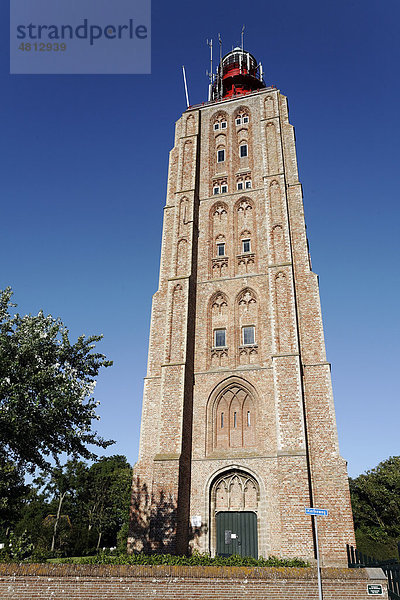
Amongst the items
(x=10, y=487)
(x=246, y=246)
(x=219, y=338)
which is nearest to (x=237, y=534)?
(x=219, y=338)

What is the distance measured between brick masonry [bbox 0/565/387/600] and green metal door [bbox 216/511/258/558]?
8.68 m

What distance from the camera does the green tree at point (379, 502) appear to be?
46.4m

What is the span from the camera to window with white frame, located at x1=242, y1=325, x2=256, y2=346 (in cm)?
2341

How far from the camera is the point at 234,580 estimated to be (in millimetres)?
11117

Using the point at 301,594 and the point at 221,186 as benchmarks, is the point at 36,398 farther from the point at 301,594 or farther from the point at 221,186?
the point at 221,186

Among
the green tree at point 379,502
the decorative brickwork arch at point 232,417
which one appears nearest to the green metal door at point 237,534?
the decorative brickwork arch at point 232,417

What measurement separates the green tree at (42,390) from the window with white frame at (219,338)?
8301 millimetres

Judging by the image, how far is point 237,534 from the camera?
19.4 metres

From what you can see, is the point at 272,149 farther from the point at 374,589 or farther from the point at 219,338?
the point at 374,589

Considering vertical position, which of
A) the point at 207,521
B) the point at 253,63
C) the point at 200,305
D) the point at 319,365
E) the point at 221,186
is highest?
the point at 253,63

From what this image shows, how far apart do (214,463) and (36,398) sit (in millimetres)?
9820

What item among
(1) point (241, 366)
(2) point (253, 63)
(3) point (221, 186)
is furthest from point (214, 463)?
(2) point (253, 63)

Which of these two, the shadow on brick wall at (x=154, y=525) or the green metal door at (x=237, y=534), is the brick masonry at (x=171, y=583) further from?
the green metal door at (x=237, y=534)

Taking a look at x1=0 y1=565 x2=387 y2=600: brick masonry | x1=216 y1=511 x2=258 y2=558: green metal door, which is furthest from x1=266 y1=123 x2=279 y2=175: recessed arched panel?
x1=0 y1=565 x2=387 y2=600: brick masonry
